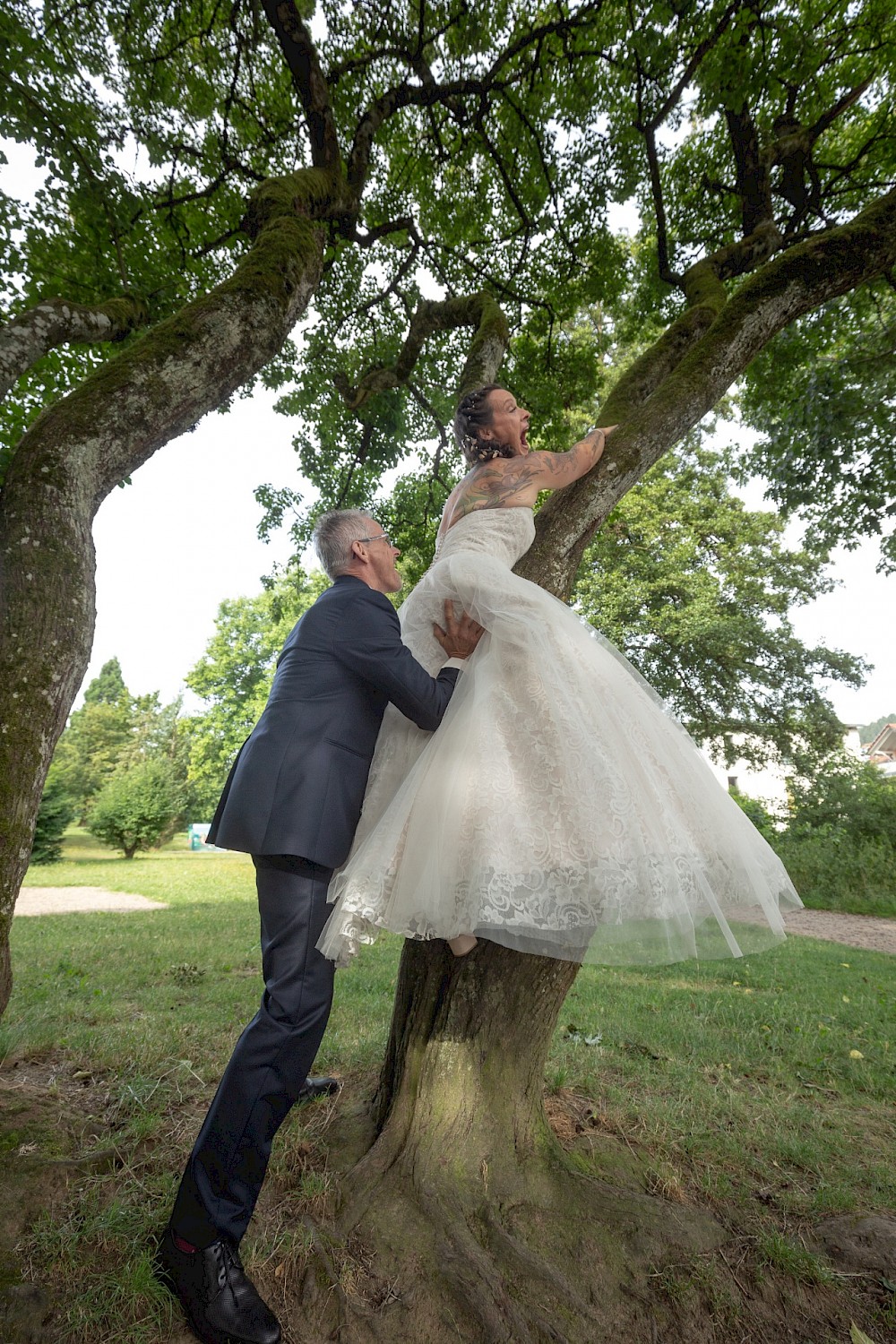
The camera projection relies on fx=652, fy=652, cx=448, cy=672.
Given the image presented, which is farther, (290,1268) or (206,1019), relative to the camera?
(206,1019)

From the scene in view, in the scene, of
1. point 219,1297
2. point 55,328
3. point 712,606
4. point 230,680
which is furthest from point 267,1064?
point 230,680

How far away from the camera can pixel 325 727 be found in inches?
94.3

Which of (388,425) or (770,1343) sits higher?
(388,425)

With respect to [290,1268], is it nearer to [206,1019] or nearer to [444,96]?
[206,1019]

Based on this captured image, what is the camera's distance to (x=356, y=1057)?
12.3 feet

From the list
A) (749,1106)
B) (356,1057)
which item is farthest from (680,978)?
(356,1057)

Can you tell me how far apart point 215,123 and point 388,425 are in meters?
3.44

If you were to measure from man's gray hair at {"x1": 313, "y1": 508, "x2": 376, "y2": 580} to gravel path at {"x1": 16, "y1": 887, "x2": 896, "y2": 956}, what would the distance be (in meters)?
10.1

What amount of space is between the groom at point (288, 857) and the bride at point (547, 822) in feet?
0.45

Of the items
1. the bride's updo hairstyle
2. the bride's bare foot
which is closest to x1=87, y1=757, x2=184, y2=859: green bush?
the bride's updo hairstyle

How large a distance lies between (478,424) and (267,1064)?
109 inches

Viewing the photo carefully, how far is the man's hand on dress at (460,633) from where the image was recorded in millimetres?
2611

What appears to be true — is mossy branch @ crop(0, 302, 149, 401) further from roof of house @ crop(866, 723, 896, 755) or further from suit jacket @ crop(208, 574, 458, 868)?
roof of house @ crop(866, 723, 896, 755)

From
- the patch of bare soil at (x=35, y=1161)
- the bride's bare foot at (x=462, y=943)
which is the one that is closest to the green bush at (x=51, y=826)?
the patch of bare soil at (x=35, y=1161)
